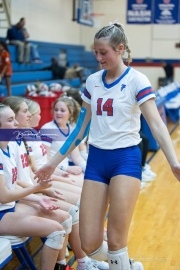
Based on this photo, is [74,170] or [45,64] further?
[45,64]

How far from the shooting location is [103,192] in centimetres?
258

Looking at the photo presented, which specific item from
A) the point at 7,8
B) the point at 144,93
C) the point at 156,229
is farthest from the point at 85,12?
the point at 144,93

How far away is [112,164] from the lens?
8.34 ft

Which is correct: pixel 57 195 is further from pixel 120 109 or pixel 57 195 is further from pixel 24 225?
pixel 120 109

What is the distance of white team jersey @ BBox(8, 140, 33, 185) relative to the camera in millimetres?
3102

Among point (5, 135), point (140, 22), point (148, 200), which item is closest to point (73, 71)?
point (140, 22)

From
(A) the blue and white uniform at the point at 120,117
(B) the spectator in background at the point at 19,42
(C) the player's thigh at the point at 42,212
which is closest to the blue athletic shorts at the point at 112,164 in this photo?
(A) the blue and white uniform at the point at 120,117

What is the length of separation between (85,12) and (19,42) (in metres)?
1.86

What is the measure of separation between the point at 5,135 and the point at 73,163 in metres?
1.47

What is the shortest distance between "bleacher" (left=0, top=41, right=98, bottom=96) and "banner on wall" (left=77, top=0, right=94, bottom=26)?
76cm

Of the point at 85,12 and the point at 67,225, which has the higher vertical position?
the point at 85,12

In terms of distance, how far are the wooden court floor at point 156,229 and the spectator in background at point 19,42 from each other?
5221 mm

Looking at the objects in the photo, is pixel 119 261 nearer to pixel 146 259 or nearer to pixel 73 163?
pixel 146 259

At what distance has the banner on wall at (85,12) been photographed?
8631 millimetres
